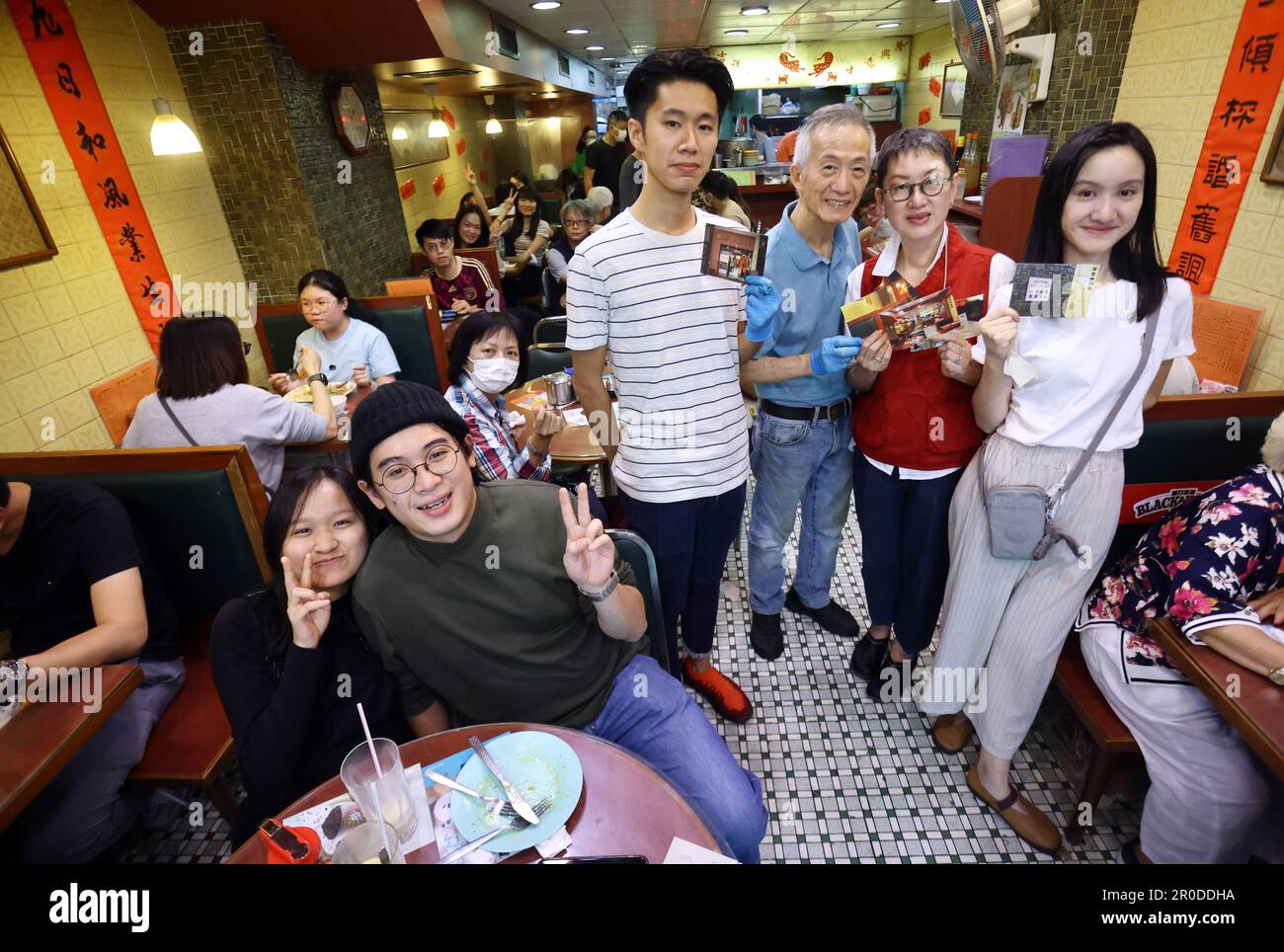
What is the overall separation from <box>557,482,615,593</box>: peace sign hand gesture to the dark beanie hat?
1.20 ft

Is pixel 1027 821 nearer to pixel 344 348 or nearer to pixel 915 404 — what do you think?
pixel 915 404

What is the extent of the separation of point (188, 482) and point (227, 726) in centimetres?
78

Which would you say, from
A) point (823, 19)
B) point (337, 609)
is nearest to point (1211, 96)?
point (337, 609)

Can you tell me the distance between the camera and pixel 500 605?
151cm

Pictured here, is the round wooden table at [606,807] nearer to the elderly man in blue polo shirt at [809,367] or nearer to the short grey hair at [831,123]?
the elderly man in blue polo shirt at [809,367]

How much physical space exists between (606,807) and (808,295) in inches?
64.4

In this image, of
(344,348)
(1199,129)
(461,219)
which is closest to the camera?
(1199,129)

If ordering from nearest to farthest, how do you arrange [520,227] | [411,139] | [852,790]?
[852,790] < [520,227] < [411,139]

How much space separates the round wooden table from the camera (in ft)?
3.75

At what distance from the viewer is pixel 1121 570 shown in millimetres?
1883

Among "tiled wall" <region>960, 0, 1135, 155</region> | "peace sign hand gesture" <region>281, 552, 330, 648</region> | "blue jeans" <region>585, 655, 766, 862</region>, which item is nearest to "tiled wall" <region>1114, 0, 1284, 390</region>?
"tiled wall" <region>960, 0, 1135, 155</region>

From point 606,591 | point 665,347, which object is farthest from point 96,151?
point 606,591

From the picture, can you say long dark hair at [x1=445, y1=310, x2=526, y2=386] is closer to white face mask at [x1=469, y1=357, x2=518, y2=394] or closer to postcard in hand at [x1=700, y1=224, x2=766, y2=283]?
white face mask at [x1=469, y1=357, x2=518, y2=394]

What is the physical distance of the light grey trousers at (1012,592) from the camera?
1.71 m
